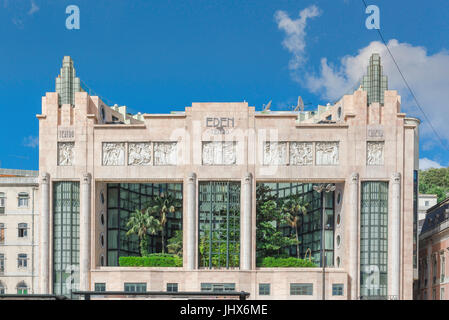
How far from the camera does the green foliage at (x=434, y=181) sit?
148250mm

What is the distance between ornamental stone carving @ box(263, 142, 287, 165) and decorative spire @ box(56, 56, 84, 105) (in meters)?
22.2

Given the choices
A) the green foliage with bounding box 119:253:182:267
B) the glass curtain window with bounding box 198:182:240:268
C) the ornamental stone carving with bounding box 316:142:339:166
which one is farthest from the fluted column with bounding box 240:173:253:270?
the ornamental stone carving with bounding box 316:142:339:166

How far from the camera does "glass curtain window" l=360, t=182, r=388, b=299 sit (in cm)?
7581

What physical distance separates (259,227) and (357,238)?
11777 millimetres

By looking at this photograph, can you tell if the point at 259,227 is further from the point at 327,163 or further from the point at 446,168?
the point at 446,168

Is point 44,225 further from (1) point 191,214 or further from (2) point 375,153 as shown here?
(2) point 375,153

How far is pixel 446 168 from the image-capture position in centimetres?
15150

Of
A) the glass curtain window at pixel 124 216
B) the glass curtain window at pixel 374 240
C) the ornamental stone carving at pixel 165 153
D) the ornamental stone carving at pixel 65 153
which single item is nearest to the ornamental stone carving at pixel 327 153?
the glass curtain window at pixel 374 240

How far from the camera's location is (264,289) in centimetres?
7412

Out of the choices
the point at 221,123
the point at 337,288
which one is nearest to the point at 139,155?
the point at 221,123
